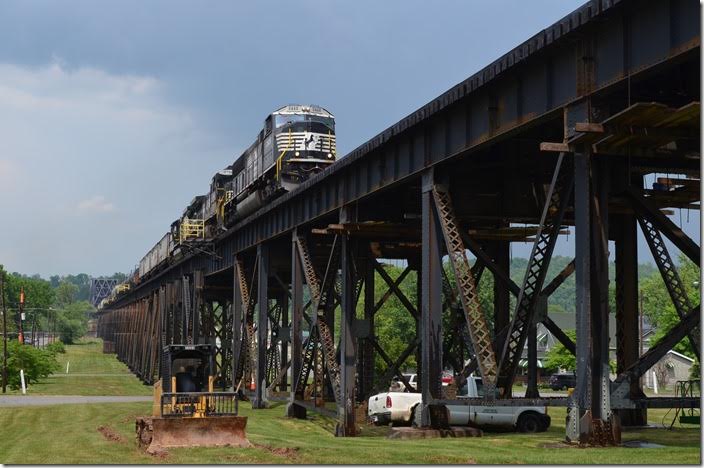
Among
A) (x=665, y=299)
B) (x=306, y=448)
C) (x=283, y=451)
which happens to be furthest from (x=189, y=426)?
(x=665, y=299)

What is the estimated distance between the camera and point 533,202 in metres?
26.2

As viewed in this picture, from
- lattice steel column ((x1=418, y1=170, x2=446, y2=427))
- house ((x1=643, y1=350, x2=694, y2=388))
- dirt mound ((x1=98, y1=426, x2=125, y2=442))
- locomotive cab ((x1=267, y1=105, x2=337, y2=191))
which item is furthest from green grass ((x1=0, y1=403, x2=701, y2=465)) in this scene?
house ((x1=643, y1=350, x2=694, y2=388))

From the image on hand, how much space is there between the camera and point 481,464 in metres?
16.5

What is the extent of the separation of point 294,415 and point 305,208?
7.92 m

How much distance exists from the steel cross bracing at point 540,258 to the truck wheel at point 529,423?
38.3ft

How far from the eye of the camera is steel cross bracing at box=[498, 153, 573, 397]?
1792 cm

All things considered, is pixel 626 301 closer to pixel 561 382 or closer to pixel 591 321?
pixel 591 321

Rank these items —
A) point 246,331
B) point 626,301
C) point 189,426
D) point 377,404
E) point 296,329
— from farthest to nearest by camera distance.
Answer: point 246,331
point 296,329
point 377,404
point 626,301
point 189,426

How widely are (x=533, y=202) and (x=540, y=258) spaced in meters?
7.61

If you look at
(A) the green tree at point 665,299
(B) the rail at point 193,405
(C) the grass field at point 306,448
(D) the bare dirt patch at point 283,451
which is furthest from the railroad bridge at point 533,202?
(A) the green tree at point 665,299

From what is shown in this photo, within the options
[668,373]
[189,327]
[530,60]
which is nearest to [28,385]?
[189,327]

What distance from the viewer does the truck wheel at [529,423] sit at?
101 ft

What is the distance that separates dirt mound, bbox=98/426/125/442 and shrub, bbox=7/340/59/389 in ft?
140

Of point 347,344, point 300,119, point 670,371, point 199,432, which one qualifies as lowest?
point 670,371
